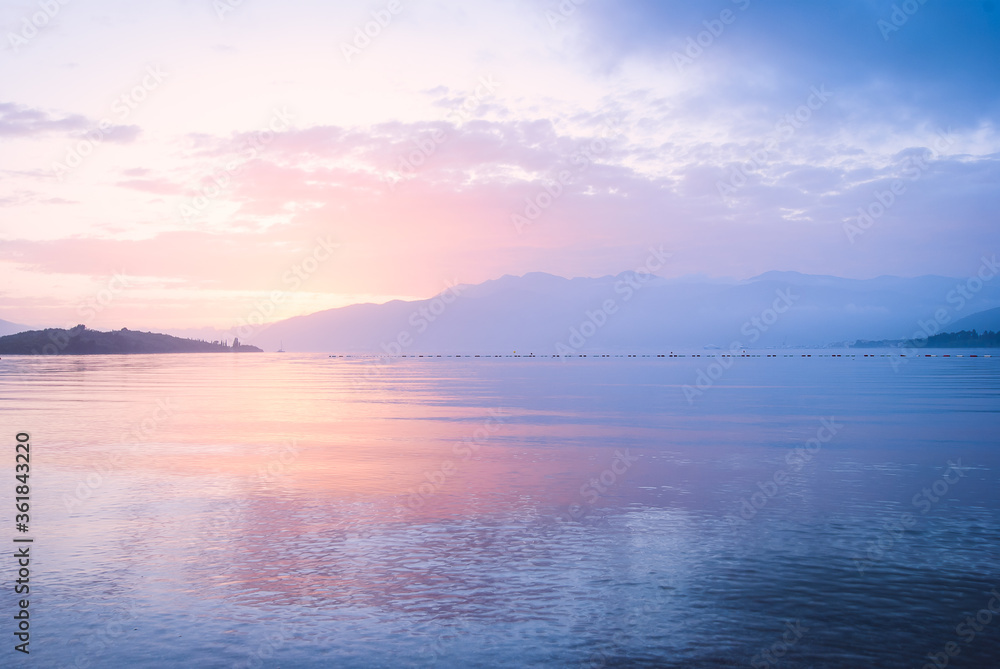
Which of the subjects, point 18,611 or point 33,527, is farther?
point 33,527

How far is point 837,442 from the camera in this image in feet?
105

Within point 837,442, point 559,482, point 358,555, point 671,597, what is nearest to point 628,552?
point 671,597

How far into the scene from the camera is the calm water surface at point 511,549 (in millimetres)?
10594

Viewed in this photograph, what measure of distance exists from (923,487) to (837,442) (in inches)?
406

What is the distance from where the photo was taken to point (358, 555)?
14852 mm

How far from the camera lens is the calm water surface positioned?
1059 cm

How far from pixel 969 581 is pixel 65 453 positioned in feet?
92.6

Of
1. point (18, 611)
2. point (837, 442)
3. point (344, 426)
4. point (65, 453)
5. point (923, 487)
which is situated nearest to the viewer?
point (18, 611)

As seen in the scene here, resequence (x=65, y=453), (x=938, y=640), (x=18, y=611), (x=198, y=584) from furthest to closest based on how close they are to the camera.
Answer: (x=65, y=453) < (x=198, y=584) < (x=18, y=611) < (x=938, y=640)

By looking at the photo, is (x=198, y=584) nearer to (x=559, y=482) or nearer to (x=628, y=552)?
(x=628, y=552)

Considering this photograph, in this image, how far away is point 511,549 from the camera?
15.3m

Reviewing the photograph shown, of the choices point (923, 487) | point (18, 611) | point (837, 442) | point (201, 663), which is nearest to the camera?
point (201, 663)

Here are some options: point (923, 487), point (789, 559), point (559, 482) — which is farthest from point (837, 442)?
point (789, 559)

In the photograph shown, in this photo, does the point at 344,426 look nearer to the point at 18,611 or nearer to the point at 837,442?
the point at 837,442
